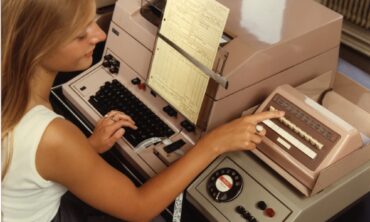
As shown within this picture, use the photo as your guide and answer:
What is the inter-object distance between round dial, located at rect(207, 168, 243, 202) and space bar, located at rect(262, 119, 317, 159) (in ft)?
0.48

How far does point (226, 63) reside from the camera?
115 centimetres

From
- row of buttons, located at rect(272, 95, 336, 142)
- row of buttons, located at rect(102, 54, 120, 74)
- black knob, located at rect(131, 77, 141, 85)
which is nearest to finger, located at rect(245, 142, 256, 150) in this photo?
row of buttons, located at rect(272, 95, 336, 142)

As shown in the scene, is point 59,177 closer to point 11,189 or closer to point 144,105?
point 11,189

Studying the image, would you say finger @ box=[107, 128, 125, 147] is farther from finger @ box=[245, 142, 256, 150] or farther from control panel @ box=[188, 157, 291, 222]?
finger @ box=[245, 142, 256, 150]

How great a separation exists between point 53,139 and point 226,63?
48 centimetres

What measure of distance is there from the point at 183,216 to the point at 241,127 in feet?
1.07

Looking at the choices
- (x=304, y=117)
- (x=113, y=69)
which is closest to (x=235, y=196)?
(x=304, y=117)

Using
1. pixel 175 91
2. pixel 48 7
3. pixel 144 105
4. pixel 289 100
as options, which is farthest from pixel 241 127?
pixel 48 7

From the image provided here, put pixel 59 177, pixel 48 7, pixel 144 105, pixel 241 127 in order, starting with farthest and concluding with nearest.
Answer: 1. pixel 144 105
2. pixel 241 127
3. pixel 59 177
4. pixel 48 7

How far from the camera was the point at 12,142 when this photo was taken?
0.91 m

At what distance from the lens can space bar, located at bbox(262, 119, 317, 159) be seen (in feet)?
3.40

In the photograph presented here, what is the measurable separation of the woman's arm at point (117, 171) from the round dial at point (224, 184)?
68 millimetres

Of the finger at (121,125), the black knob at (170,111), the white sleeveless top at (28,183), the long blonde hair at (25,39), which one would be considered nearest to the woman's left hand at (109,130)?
the finger at (121,125)

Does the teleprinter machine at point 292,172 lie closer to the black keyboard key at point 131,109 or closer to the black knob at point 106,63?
the black keyboard key at point 131,109
